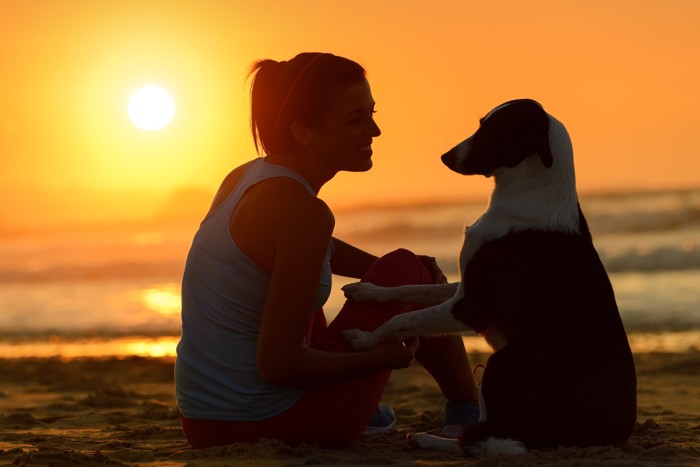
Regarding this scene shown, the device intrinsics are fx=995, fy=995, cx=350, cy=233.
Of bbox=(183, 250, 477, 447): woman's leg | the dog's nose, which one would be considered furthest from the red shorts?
the dog's nose

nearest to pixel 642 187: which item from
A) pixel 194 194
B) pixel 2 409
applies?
pixel 194 194

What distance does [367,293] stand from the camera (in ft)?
12.5

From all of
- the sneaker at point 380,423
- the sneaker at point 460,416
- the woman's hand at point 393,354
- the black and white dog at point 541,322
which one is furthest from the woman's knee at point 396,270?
the sneaker at point 380,423

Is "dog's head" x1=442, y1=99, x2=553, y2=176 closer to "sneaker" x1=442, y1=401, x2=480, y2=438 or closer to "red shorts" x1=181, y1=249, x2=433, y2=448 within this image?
"red shorts" x1=181, y1=249, x2=433, y2=448

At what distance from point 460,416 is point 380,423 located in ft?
1.25

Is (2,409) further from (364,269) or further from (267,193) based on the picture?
(267,193)

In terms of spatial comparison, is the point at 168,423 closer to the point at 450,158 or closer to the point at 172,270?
the point at 450,158

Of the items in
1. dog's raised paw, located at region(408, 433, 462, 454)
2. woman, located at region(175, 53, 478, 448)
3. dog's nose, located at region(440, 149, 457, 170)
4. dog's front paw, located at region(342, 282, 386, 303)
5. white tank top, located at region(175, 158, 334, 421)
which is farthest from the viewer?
dog's nose, located at region(440, 149, 457, 170)

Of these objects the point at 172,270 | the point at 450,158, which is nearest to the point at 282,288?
the point at 450,158

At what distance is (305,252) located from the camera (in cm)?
328

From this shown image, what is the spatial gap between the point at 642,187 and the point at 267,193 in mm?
32977

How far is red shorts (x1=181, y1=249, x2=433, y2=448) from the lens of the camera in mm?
3555

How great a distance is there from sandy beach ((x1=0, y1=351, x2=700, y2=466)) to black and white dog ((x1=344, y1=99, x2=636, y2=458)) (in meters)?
0.08

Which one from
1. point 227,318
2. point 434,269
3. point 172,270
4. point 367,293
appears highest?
point 172,270
